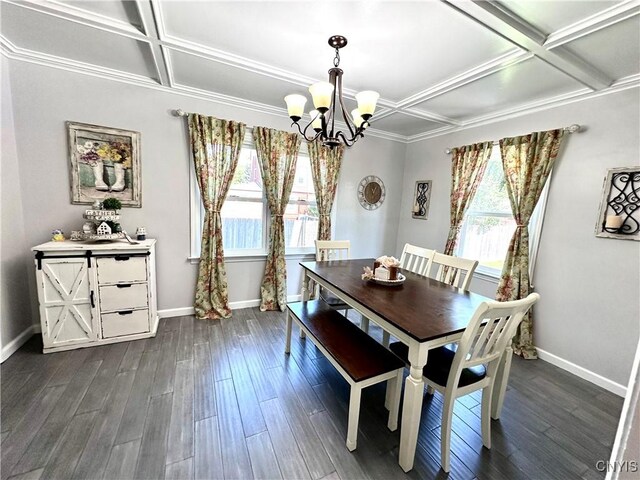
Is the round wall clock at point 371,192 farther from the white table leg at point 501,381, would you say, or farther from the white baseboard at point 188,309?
the white table leg at point 501,381

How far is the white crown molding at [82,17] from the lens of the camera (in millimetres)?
1597

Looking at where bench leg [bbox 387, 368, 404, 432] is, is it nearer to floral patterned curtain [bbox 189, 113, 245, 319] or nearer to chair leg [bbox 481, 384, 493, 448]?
chair leg [bbox 481, 384, 493, 448]

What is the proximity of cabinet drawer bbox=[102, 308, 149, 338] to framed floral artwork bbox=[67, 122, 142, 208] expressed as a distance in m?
1.07

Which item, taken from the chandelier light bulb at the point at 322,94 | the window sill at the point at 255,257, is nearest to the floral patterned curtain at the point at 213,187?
the window sill at the point at 255,257

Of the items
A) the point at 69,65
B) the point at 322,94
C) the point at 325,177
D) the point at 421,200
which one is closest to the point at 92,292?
the point at 69,65

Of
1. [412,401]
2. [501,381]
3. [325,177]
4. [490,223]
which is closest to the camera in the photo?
[412,401]

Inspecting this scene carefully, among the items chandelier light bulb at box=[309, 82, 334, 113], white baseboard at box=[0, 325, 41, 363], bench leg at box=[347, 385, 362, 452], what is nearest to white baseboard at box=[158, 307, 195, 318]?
white baseboard at box=[0, 325, 41, 363]

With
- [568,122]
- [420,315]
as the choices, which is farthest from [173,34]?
[568,122]

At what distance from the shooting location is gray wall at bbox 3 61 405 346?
7.47 feet

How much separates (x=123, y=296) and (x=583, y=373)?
4.15m

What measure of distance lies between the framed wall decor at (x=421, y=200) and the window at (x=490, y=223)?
1.99ft

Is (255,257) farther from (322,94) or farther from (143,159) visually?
(322,94)

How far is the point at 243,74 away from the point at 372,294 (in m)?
2.18

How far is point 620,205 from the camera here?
2.11 m
